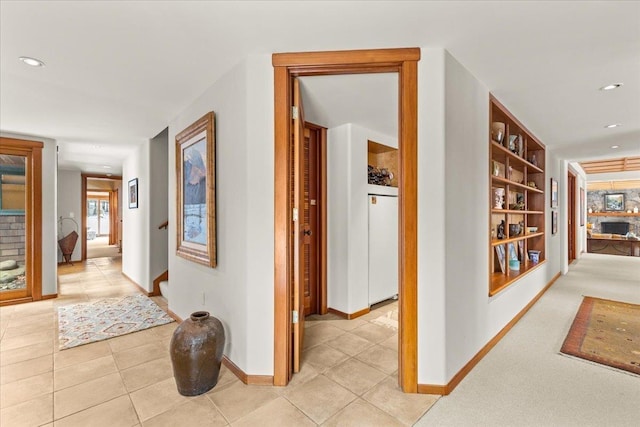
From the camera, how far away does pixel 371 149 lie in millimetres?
4004

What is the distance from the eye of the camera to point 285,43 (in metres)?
1.88

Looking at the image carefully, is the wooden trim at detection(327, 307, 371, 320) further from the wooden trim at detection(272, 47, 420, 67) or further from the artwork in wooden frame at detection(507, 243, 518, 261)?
the wooden trim at detection(272, 47, 420, 67)

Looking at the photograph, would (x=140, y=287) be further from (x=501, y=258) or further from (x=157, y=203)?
(x=501, y=258)

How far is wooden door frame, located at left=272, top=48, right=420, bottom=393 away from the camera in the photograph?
1950 millimetres

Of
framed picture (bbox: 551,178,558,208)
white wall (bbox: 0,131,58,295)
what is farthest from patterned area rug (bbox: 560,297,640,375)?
white wall (bbox: 0,131,58,295)

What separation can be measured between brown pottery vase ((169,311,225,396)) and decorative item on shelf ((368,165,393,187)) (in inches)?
98.7

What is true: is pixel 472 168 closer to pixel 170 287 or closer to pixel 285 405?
pixel 285 405

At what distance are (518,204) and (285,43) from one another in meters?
3.75

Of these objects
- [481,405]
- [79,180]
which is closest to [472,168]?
[481,405]

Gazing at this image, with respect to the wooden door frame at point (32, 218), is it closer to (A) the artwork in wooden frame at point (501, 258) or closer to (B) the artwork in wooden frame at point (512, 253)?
(A) the artwork in wooden frame at point (501, 258)

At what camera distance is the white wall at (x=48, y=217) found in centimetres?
418

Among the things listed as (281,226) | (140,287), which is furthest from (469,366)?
(140,287)

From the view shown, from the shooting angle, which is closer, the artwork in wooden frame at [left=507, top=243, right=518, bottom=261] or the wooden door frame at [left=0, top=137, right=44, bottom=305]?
the artwork in wooden frame at [left=507, top=243, right=518, bottom=261]

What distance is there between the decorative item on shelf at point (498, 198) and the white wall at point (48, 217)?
576 centimetres
